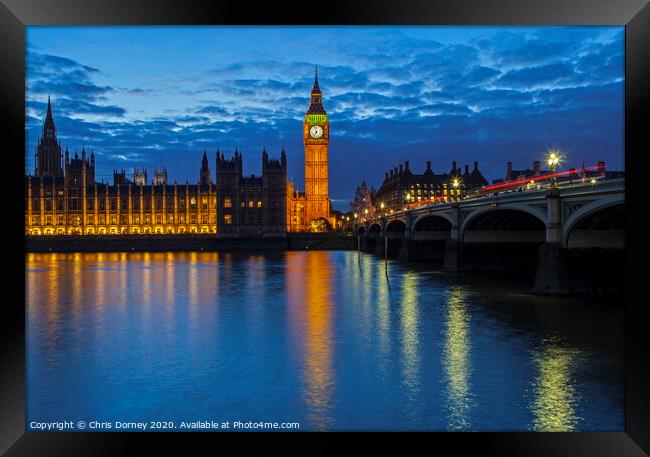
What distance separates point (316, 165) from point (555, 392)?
154 m

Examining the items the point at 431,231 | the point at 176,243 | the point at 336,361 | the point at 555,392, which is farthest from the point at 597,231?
the point at 176,243

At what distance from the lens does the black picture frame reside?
8.94 m

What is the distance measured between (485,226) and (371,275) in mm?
10915

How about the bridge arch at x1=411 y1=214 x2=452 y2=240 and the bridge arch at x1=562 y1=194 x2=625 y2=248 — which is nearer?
the bridge arch at x1=562 y1=194 x2=625 y2=248

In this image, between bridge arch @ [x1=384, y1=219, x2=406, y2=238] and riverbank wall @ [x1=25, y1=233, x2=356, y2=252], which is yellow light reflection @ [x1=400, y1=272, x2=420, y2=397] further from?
riverbank wall @ [x1=25, y1=233, x2=356, y2=252]

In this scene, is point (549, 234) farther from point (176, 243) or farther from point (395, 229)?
point (176, 243)

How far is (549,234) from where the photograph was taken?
1131 inches

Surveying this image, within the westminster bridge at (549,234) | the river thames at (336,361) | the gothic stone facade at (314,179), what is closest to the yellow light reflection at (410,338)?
the river thames at (336,361)

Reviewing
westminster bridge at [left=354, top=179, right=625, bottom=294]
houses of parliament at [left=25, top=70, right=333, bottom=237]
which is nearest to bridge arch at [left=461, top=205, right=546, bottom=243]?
westminster bridge at [left=354, top=179, right=625, bottom=294]

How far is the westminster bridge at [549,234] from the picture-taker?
89.6ft

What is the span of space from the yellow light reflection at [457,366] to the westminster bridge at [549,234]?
19.5 ft

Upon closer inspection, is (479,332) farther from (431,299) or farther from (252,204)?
(252,204)

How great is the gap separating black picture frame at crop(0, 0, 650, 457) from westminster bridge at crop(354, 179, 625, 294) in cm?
1561

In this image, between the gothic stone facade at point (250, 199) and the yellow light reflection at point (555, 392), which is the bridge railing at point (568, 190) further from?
the gothic stone facade at point (250, 199)
